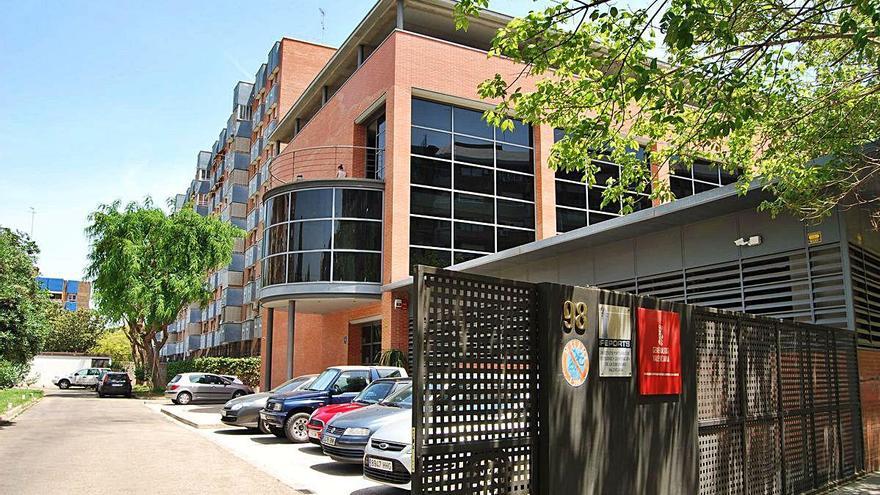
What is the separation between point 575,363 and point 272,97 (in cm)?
4785

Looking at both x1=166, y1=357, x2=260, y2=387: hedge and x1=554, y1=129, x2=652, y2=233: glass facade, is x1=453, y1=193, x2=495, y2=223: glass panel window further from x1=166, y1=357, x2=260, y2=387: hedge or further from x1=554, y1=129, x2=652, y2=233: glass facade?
x1=166, y1=357, x2=260, y2=387: hedge

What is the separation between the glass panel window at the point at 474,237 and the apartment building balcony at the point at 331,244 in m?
2.90

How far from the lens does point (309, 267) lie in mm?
25812

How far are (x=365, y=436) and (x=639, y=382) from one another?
5.63 metres

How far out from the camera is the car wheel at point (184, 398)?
103ft

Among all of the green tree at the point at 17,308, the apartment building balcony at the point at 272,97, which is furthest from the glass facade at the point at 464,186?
the apartment building balcony at the point at 272,97

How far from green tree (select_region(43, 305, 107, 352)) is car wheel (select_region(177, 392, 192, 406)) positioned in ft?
173

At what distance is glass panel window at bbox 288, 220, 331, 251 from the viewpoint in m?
25.8

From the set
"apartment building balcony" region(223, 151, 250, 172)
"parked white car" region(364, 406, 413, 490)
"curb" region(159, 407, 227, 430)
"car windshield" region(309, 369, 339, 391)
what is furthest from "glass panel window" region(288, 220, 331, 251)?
"apartment building balcony" region(223, 151, 250, 172)

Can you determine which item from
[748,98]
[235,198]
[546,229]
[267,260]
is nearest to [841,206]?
[748,98]

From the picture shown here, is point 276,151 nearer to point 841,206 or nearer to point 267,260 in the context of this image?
point 267,260

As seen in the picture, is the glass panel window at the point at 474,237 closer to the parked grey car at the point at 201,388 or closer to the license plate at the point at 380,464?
the parked grey car at the point at 201,388

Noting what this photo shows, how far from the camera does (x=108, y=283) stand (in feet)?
125

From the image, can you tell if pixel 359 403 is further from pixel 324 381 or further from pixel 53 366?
pixel 53 366
